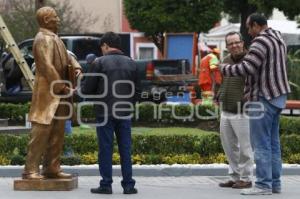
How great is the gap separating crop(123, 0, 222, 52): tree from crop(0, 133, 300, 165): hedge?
756 inches

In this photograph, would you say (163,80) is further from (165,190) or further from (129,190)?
(129,190)

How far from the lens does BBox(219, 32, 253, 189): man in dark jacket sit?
9805mm

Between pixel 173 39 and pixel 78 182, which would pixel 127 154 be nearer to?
pixel 78 182

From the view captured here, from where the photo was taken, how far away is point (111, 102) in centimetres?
923

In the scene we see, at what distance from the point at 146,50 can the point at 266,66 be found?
116 feet

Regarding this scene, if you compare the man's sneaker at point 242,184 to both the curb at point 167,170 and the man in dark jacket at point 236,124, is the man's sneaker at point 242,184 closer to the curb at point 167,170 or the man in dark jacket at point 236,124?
the man in dark jacket at point 236,124

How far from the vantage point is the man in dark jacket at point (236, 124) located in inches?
386

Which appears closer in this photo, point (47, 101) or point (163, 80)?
point (47, 101)

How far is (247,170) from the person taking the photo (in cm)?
988

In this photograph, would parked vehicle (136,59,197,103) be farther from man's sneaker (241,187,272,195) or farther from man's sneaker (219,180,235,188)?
man's sneaker (241,187,272,195)

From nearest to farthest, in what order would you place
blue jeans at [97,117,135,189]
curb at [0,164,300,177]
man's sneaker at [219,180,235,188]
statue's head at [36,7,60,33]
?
blue jeans at [97,117,135,189], statue's head at [36,7,60,33], man's sneaker at [219,180,235,188], curb at [0,164,300,177]

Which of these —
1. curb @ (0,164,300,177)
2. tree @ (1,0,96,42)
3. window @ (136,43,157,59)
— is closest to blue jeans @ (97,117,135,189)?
curb @ (0,164,300,177)

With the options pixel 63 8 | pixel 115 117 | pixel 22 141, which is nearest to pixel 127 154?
pixel 115 117

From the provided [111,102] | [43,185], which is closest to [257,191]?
[111,102]
